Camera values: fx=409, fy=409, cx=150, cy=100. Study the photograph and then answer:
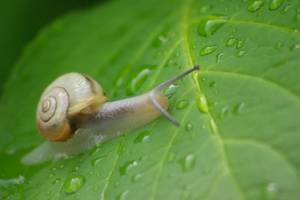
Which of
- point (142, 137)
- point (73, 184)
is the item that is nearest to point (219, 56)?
point (142, 137)

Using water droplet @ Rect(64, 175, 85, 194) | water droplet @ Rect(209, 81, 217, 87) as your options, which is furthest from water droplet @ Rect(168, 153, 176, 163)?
water droplet @ Rect(64, 175, 85, 194)

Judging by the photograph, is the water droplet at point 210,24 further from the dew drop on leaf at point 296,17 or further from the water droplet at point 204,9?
the dew drop on leaf at point 296,17

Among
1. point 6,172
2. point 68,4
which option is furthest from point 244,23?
point 68,4

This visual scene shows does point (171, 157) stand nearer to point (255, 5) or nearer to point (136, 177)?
point (136, 177)

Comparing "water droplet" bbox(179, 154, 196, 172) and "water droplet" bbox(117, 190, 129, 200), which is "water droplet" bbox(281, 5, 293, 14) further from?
"water droplet" bbox(117, 190, 129, 200)

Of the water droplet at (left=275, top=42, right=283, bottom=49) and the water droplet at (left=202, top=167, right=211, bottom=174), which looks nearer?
the water droplet at (left=202, top=167, right=211, bottom=174)

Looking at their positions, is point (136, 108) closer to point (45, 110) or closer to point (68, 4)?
point (45, 110)

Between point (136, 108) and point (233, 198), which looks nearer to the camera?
point (233, 198)
